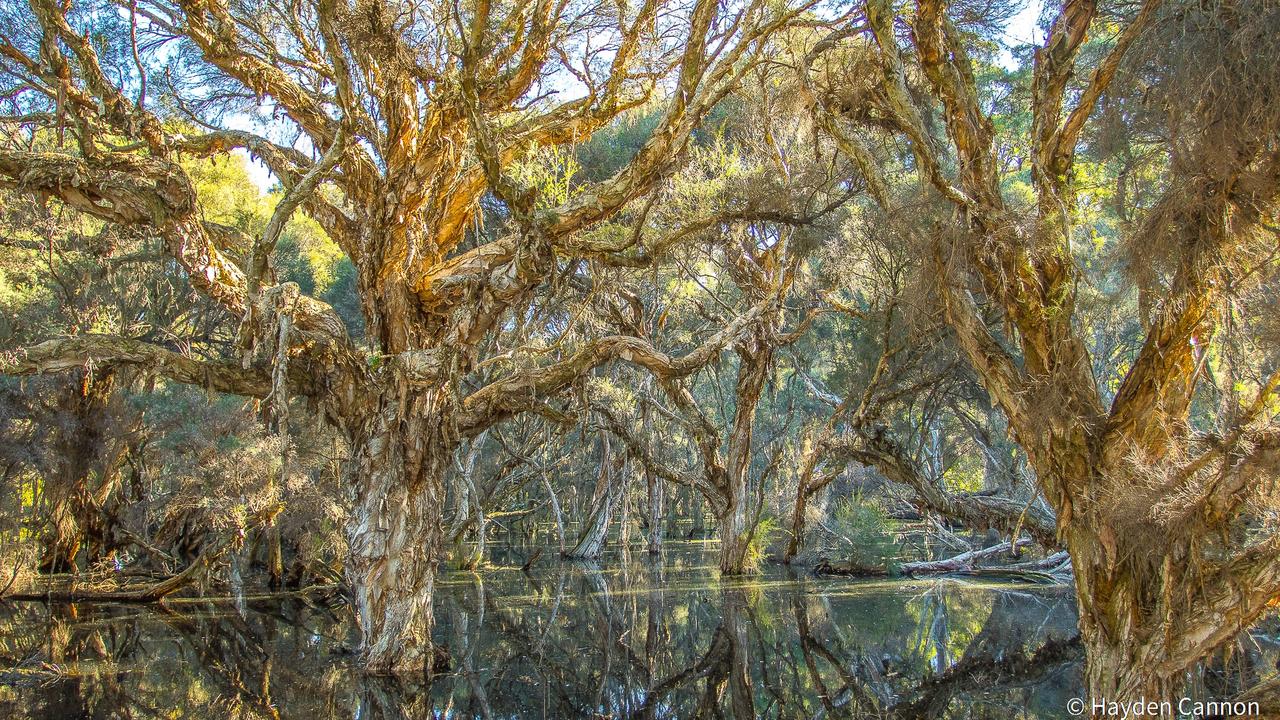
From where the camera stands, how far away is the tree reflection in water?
6.00m

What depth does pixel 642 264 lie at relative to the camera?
9.06 metres

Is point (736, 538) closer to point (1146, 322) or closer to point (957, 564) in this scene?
point (957, 564)

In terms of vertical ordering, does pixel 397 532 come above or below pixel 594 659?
above

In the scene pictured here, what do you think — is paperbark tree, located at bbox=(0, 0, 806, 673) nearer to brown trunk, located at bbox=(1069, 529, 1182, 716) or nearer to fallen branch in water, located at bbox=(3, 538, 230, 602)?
brown trunk, located at bbox=(1069, 529, 1182, 716)

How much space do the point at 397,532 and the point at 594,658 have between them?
243 cm

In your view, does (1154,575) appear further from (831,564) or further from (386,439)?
(831,564)

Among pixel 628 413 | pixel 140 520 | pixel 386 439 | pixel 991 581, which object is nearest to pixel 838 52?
pixel 386 439

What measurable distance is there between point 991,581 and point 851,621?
20.6 ft

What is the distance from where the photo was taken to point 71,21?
852cm

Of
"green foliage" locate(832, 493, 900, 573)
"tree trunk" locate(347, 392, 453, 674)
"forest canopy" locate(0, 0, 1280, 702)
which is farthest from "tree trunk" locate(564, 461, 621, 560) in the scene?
"tree trunk" locate(347, 392, 453, 674)

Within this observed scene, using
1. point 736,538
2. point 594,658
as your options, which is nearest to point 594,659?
point 594,658

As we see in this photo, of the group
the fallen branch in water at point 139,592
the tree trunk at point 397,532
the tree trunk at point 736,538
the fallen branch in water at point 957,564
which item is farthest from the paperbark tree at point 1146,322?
the fallen branch in water at point 139,592

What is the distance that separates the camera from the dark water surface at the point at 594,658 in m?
6.00

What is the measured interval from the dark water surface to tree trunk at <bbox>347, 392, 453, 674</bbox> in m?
0.46
